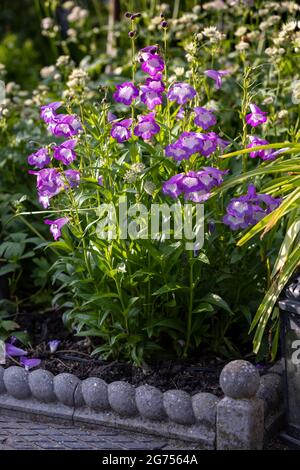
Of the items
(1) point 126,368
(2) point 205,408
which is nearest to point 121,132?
(1) point 126,368

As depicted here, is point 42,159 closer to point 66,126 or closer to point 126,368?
point 66,126

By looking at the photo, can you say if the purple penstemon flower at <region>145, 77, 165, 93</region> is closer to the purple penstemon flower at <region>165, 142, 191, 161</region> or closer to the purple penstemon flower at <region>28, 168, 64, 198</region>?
the purple penstemon flower at <region>165, 142, 191, 161</region>

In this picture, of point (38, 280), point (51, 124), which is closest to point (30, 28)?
point (38, 280)

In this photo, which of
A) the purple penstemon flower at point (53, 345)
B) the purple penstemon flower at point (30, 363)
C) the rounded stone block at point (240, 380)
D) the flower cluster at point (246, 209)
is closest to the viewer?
the rounded stone block at point (240, 380)

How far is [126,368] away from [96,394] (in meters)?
0.23

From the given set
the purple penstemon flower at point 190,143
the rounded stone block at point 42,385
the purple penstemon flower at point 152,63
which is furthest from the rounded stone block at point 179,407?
the purple penstemon flower at point 152,63

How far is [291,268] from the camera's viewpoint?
286 centimetres

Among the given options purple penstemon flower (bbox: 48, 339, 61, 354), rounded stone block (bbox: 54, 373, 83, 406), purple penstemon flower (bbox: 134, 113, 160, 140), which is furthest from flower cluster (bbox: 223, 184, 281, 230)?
purple penstemon flower (bbox: 48, 339, 61, 354)

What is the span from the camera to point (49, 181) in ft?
10.1

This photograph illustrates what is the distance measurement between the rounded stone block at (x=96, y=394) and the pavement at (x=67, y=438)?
8 cm

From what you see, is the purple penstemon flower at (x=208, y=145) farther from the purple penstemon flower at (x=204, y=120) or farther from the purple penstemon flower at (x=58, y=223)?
the purple penstemon flower at (x=58, y=223)

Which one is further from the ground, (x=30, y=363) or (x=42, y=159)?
(x=42, y=159)

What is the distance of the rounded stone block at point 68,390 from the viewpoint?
3.04 m

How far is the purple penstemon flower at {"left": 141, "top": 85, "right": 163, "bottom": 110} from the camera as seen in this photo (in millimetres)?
3025
